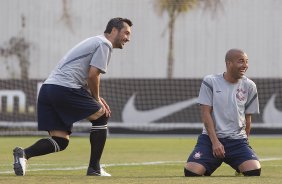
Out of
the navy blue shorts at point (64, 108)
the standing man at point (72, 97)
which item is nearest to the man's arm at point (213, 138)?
the standing man at point (72, 97)

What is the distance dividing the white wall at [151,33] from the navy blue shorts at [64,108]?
15.4 metres

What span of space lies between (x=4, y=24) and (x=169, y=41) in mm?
4414

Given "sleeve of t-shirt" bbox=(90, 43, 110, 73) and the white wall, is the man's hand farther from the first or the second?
the white wall

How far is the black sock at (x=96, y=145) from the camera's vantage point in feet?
33.0

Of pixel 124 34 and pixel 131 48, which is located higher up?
pixel 124 34

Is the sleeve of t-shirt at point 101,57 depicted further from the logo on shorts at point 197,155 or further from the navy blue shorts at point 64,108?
the logo on shorts at point 197,155

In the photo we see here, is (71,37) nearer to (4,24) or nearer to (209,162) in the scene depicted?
(4,24)

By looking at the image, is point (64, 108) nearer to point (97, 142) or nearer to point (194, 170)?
point (97, 142)

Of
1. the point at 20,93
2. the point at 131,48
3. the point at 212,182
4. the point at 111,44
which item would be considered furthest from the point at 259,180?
the point at 131,48

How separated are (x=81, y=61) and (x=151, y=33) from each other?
16.7m

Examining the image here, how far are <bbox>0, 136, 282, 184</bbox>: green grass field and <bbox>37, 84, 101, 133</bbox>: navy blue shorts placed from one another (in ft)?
1.73

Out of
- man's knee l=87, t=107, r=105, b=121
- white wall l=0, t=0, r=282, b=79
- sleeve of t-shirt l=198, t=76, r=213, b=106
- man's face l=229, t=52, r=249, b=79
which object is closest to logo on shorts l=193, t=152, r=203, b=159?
sleeve of t-shirt l=198, t=76, r=213, b=106

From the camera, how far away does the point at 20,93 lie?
23984mm

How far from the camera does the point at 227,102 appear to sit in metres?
10.3
